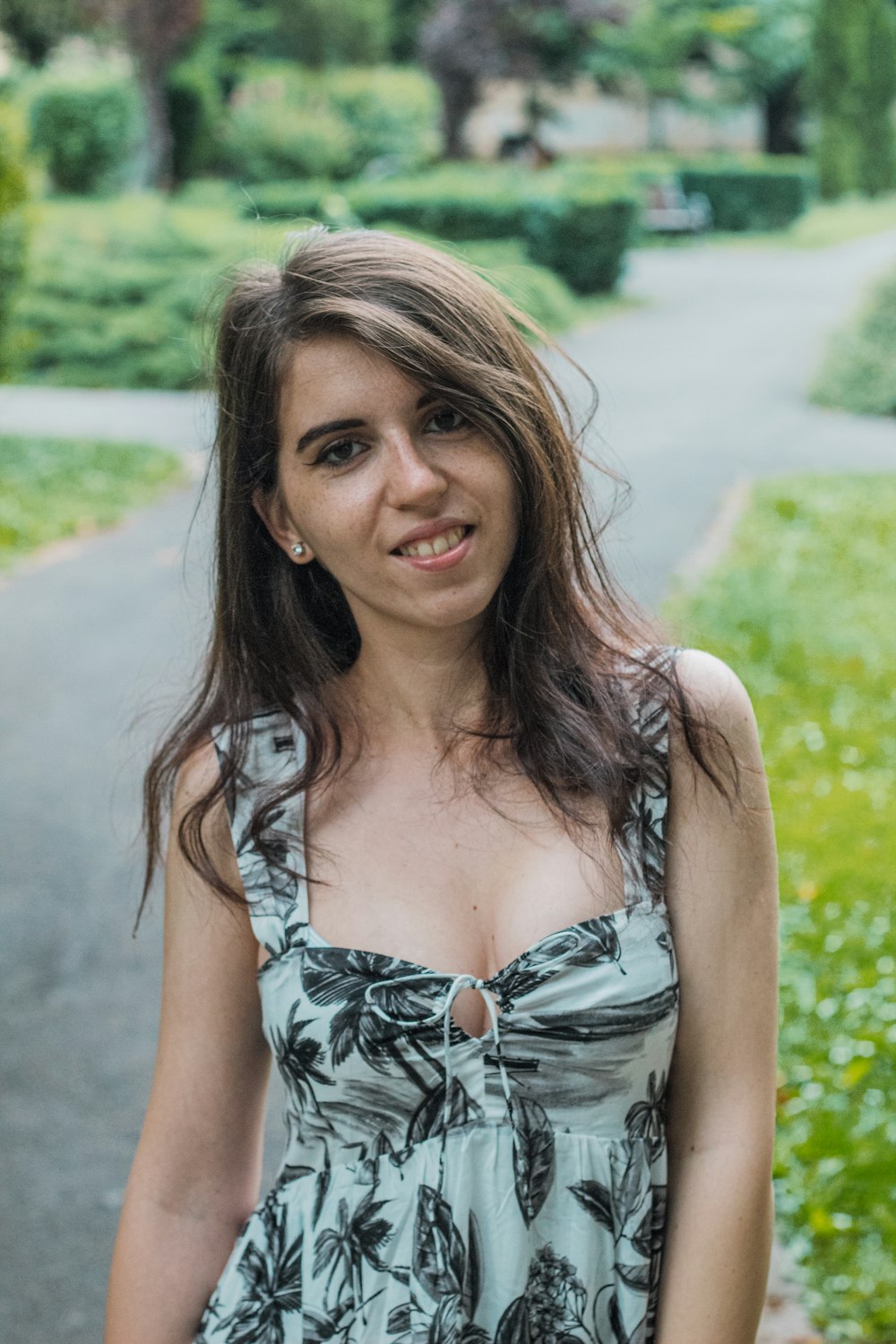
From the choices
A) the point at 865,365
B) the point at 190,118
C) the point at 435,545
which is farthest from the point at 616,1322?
the point at 190,118

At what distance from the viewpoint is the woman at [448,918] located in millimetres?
1725

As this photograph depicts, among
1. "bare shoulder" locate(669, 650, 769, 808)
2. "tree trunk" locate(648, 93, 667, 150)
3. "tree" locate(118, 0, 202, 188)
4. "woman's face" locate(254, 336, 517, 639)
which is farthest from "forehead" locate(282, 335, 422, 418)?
"tree trunk" locate(648, 93, 667, 150)

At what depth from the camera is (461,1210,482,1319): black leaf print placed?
1717mm

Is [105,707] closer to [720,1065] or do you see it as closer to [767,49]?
[720,1065]

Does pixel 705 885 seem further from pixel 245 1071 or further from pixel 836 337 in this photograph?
pixel 836 337

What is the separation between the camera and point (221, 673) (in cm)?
206

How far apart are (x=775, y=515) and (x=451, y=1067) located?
8.38 meters

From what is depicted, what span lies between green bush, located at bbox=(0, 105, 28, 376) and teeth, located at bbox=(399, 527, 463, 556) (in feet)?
34.0

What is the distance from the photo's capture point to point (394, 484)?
1766 millimetres

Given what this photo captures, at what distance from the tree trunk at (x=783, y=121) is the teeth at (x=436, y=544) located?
4180cm

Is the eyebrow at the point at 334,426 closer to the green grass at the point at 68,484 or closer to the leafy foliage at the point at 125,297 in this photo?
the green grass at the point at 68,484

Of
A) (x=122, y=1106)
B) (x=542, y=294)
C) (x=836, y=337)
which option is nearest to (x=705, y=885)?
(x=122, y=1106)

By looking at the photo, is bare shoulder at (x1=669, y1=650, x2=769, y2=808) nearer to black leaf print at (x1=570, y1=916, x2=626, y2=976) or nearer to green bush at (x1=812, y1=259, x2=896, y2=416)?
black leaf print at (x1=570, y1=916, x2=626, y2=976)

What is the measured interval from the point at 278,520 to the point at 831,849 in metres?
3.47
